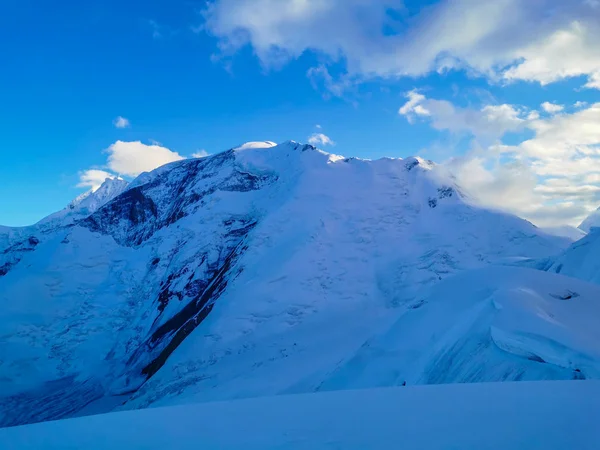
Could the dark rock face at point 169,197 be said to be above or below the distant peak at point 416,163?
above

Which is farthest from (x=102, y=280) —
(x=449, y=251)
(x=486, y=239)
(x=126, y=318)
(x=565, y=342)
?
(x=565, y=342)

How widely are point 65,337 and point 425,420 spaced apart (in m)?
56.9

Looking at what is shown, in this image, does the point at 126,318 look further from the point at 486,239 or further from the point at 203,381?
the point at 486,239

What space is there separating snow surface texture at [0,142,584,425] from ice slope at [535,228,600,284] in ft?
25.8

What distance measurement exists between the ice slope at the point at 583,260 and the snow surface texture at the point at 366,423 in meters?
23.9

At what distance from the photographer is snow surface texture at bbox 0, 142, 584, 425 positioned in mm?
30509

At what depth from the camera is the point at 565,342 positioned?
34.3 feet

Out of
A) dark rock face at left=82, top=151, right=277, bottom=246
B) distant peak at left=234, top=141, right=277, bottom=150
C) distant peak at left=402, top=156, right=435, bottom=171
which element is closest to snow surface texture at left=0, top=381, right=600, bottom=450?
distant peak at left=402, top=156, right=435, bottom=171

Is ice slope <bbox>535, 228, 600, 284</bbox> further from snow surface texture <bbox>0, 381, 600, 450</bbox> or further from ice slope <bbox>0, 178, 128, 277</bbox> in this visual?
ice slope <bbox>0, 178, 128, 277</bbox>

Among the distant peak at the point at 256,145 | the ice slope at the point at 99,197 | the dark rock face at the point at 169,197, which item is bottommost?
the dark rock face at the point at 169,197

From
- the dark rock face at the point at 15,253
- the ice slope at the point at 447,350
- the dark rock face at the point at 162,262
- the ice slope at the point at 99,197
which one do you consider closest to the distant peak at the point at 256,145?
the dark rock face at the point at 162,262

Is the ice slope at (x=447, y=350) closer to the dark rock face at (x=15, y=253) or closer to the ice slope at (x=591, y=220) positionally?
the dark rock face at (x=15, y=253)

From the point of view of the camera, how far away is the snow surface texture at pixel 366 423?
4.02 metres

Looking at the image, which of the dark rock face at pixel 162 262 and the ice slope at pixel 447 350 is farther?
the dark rock face at pixel 162 262
